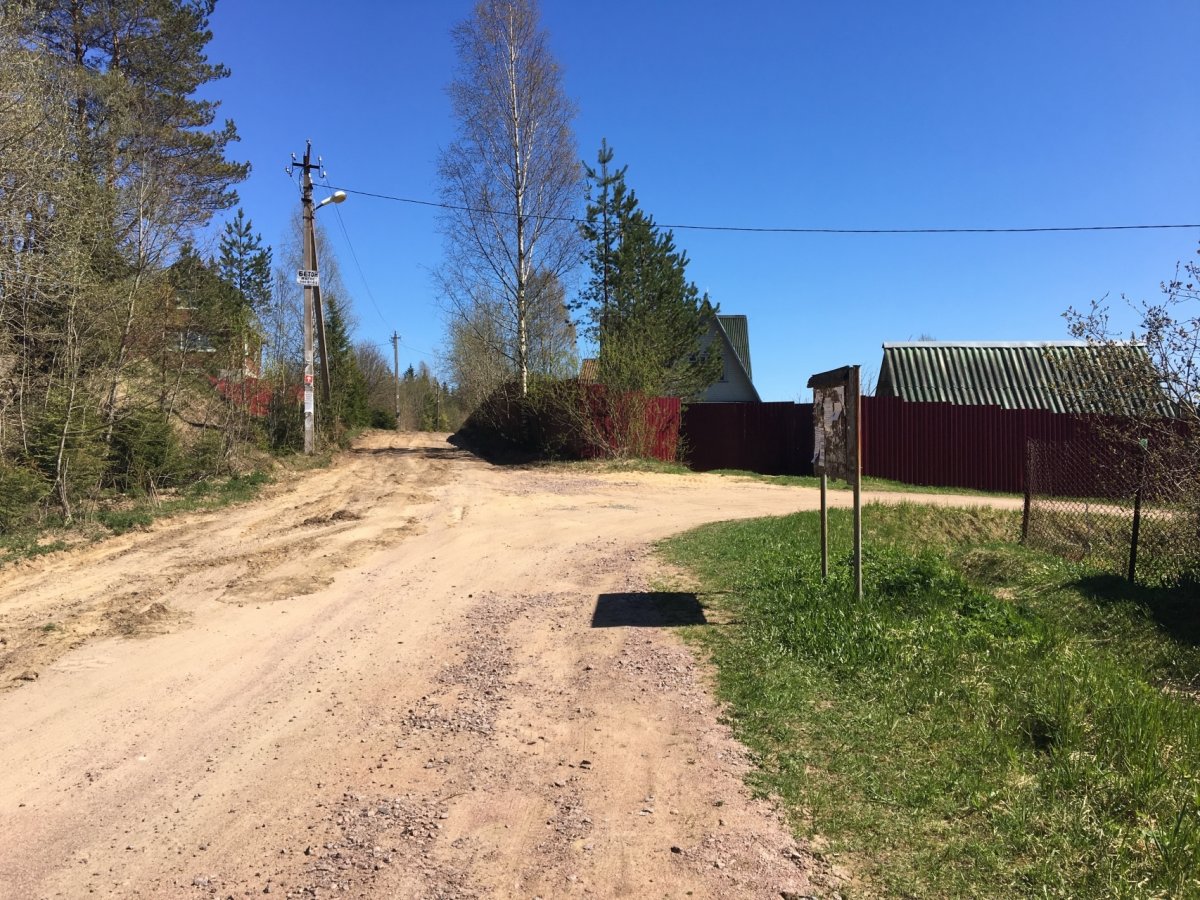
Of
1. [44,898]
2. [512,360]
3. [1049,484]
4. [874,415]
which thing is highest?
[512,360]

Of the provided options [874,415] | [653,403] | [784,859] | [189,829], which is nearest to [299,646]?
[189,829]

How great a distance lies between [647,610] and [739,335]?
43.8m

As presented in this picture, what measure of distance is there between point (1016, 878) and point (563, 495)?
13.4 meters

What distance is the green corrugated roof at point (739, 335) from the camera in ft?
156

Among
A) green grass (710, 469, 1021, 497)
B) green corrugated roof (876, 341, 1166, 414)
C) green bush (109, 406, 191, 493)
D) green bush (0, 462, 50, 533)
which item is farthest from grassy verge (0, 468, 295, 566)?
green corrugated roof (876, 341, 1166, 414)

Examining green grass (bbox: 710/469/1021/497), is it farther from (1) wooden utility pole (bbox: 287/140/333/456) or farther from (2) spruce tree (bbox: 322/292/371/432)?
(2) spruce tree (bbox: 322/292/371/432)

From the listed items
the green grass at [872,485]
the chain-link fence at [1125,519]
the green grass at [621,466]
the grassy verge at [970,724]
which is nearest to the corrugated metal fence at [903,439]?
the green grass at [872,485]

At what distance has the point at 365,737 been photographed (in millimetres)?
4320

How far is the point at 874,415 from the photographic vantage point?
878 inches

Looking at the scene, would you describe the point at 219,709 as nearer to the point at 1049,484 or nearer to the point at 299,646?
the point at 299,646

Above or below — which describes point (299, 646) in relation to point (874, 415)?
below

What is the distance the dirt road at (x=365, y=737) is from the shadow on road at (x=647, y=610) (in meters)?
0.04

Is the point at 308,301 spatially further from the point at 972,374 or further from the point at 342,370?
the point at 972,374

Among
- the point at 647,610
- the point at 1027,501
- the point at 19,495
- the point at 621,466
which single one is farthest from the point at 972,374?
the point at 19,495
